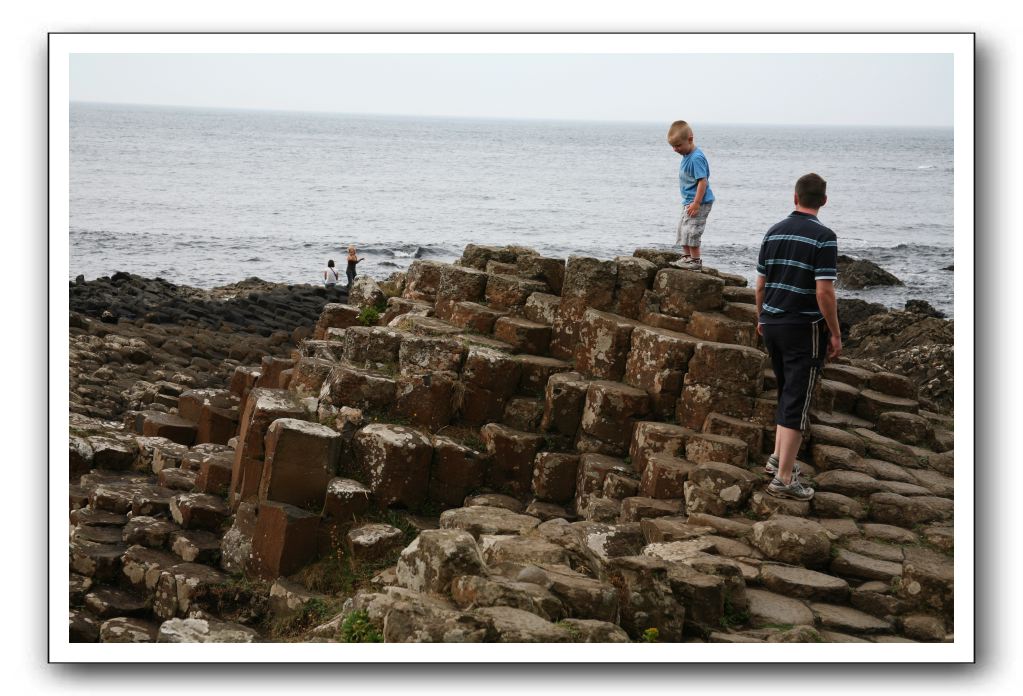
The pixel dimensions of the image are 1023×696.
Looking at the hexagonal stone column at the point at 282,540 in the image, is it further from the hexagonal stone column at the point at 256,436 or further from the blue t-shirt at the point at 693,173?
the blue t-shirt at the point at 693,173

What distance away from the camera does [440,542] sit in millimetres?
7652

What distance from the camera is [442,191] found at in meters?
44.1

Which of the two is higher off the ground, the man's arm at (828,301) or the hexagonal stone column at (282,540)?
the man's arm at (828,301)

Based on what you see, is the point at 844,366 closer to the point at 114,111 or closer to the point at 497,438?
the point at 497,438

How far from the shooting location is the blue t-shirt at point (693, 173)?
1138 cm

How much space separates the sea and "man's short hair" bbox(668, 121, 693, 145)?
3.91ft

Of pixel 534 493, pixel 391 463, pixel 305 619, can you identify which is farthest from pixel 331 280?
pixel 305 619

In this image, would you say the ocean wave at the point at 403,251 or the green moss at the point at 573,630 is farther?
the ocean wave at the point at 403,251

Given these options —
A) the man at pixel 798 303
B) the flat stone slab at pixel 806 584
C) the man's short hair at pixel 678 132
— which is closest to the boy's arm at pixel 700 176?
the man's short hair at pixel 678 132

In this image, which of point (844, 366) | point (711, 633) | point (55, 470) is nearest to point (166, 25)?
point (55, 470)

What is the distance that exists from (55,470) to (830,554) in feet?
19.9

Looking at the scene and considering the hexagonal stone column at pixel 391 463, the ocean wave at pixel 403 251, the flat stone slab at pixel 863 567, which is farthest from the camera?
the ocean wave at pixel 403 251

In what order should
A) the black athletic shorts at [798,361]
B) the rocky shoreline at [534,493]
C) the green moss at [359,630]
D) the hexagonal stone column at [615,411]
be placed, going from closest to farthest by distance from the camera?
the green moss at [359,630] → the rocky shoreline at [534,493] → the black athletic shorts at [798,361] → the hexagonal stone column at [615,411]

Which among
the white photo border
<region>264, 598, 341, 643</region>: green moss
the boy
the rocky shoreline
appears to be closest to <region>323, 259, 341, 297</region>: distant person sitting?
the rocky shoreline
